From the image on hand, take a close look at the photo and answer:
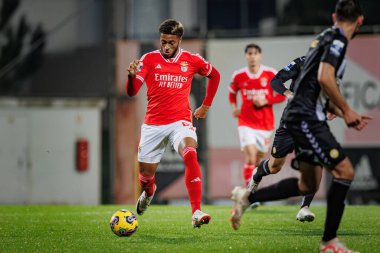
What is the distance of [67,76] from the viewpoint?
21.2 meters

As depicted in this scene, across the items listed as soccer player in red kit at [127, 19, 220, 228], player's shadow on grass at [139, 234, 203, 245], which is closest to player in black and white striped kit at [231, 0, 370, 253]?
player's shadow on grass at [139, 234, 203, 245]

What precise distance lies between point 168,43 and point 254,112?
426cm

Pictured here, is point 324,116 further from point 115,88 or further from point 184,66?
point 115,88

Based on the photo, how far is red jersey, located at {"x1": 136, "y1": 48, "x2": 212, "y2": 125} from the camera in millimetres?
9359

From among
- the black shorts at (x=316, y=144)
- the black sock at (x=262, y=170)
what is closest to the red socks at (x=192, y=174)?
the black sock at (x=262, y=170)

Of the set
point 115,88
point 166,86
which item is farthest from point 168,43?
point 115,88

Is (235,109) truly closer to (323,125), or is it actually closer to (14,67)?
(323,125)

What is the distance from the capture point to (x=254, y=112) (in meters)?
13.3

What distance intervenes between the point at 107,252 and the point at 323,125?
7.05ft

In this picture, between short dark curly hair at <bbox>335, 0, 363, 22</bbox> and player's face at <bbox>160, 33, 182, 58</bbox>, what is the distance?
2.75m

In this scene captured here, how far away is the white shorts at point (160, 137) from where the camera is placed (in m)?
9.19

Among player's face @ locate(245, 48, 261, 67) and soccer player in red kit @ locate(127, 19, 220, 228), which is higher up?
player's face @ locate(245, 48, 261, 67)

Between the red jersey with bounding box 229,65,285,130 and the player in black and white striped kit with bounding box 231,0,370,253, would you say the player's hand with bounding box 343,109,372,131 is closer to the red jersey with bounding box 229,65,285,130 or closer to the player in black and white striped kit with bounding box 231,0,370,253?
the player in black and white striped kit with bounding box 231,0,370,253

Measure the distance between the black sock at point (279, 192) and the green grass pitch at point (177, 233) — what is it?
18.1 inches
